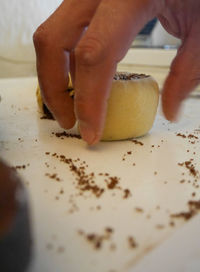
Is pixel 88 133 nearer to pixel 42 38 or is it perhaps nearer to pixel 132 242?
pixel 42 38

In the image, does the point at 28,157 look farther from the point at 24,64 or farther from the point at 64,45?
the point at 24,64

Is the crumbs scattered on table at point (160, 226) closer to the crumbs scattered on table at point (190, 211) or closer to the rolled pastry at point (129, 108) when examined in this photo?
the crumbs scattered on table at point (190, 211)

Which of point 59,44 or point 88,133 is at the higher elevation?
point 59,44

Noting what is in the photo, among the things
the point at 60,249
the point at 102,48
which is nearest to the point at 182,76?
the point at 102,48

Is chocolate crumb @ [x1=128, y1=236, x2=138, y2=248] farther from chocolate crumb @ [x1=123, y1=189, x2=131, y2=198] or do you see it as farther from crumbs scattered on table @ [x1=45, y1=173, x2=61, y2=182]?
crumbs scattered on table @ [x1=45, y1=173, x2=61, y2=182]

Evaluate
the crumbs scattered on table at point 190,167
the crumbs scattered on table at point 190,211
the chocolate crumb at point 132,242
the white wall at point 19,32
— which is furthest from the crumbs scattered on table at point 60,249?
the white wall at point 19,32

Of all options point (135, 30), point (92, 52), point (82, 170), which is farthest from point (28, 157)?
point (135, 30)
